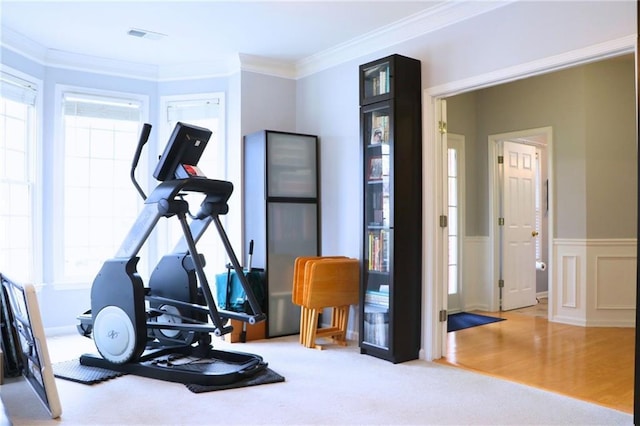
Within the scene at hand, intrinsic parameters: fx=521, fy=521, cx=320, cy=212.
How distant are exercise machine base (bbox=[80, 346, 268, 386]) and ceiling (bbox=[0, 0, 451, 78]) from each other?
8.29 feet

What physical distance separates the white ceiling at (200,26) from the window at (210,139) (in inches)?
16.5

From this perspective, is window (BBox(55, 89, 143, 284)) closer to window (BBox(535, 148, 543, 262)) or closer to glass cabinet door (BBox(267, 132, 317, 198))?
glass cabinet door (BBox(267, 132, 317, 198))

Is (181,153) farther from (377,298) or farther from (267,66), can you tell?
(267,66)

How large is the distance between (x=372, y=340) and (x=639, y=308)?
197cm

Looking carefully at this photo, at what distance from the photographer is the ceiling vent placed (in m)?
4.35

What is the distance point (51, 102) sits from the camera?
4.86m

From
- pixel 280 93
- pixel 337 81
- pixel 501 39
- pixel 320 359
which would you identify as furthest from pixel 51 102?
pixel 501 39

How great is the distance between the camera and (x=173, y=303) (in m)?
3.79

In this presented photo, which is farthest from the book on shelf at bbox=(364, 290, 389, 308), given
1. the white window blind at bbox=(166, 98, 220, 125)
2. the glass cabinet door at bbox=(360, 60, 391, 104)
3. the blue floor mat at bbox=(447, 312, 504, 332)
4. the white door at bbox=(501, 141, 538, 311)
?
the white door at bbox=(501, 141, 538, 311)


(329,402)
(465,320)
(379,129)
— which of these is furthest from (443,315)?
(465,320)

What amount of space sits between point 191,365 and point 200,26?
104 inches

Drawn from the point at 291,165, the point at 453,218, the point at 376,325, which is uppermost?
the point at 291,165

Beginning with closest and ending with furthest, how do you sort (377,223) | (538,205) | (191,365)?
(191,365) → (377,223) → (538,205)

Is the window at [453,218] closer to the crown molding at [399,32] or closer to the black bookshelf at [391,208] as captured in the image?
the crown molding at [399,32]
